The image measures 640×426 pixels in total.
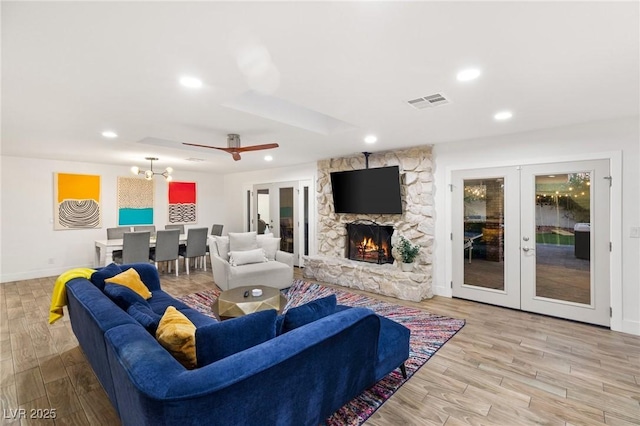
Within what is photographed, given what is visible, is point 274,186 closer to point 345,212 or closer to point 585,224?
point 345,212

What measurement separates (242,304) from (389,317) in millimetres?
1906

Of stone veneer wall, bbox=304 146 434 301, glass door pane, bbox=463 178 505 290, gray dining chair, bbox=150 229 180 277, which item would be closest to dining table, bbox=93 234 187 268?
gray dining chair, bbox=150 229 180 277

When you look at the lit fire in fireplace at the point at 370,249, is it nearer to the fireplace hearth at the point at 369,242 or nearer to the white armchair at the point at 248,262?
the fireplace hearth at the point at 369,242

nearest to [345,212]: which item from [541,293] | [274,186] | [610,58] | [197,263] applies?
[274,186]

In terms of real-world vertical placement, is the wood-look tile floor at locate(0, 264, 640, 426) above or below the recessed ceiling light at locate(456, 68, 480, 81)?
below

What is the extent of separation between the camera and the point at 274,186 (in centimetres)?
761

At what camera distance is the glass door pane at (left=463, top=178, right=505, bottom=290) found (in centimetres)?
434

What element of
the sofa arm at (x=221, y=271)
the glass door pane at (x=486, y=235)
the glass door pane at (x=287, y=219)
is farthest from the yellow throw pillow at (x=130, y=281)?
the glass door pane at (x=486, y=235)

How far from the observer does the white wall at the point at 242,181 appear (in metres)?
6.96

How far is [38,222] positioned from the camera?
614cm

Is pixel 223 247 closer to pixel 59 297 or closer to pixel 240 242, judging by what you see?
pixel 240 242

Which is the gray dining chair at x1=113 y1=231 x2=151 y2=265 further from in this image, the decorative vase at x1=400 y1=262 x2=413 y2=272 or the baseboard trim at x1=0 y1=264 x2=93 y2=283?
the decorative vase at x1=400 y1=262 x2=413 y2=272

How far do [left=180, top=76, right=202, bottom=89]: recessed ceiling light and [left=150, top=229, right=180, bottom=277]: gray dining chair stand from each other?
4.18 m

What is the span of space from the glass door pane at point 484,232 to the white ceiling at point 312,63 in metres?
0.97
